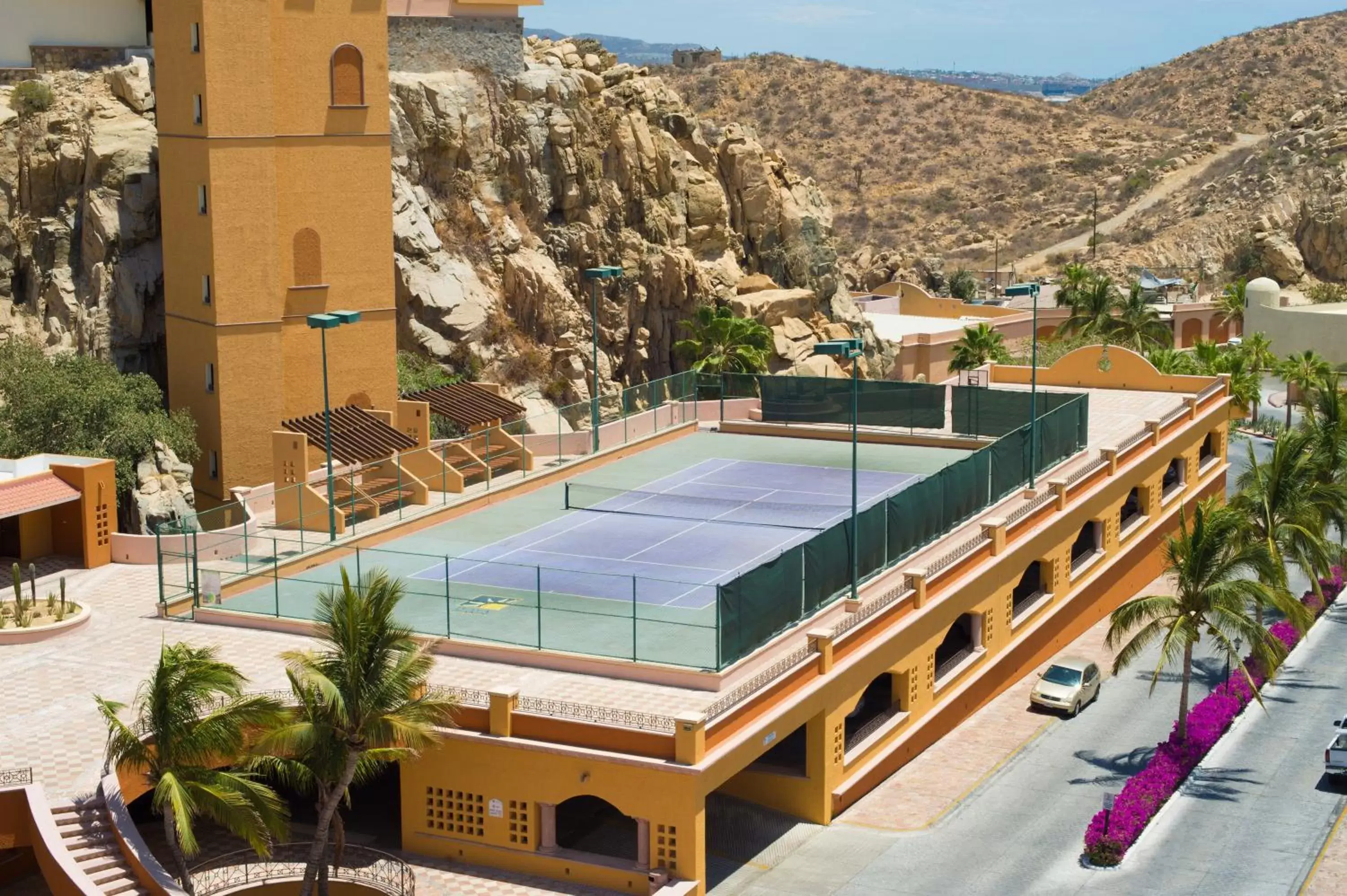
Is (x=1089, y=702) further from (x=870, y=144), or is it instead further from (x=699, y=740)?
(x=870, y=144)

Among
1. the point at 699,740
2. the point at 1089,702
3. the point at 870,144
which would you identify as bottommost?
the point at 1089,702

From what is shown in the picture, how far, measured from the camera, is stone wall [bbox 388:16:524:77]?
67375 mm

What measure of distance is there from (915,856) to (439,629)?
35.4 ft

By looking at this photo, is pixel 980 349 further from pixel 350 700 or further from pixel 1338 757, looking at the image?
pixel 350 700

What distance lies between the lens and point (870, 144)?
15488 centimetres

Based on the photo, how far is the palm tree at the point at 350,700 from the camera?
2728 cm

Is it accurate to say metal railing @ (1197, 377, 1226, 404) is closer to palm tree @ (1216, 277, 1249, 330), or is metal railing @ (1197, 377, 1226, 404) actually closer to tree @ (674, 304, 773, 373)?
tree @ (674, 304, 773, 373)

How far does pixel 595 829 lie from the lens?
33.1 metres

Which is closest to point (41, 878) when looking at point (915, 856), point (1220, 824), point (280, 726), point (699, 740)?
point (280, 726)

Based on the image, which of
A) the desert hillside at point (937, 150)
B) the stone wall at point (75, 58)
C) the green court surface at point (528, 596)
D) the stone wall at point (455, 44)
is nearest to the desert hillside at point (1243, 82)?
the desert hillside at point (937, 150)

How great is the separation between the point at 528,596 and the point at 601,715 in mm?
7952

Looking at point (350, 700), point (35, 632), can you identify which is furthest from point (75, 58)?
point (350, 700)

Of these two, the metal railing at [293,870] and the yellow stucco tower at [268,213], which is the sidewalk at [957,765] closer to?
the metal railing at [293,870]

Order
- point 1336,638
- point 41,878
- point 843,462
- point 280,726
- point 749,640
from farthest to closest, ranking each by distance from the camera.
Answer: point 843,462 < point 1336,638 < point 749,640 < point 41,878 < point 280,726
